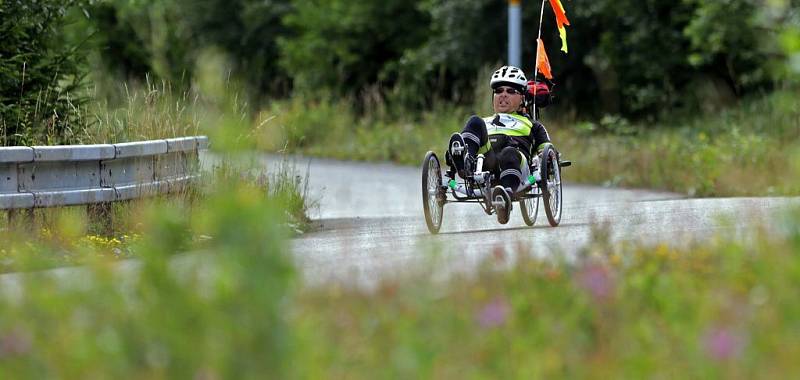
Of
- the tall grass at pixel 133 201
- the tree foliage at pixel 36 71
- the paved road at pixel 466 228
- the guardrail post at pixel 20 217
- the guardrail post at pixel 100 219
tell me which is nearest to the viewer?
the paved road at pixel 466 228

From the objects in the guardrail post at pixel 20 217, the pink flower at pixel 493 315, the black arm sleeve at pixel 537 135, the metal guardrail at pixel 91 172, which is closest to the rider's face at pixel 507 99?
the black arm sleeve at pixel 537 135

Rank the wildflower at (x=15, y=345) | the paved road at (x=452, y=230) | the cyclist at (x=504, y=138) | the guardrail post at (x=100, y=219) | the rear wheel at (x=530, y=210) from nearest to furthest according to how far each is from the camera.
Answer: the wildflower at (x=15, y=345) → the paved road at (x=452, y=230) → the guardrail post at (x=100, y=219) → the cyclist at (x=504, y=138) → the rear wheel at (x=530, y=210)

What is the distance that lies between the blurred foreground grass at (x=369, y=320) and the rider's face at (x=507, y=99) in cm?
551

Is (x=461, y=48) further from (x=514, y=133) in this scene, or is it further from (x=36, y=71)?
(x=514, y=133)

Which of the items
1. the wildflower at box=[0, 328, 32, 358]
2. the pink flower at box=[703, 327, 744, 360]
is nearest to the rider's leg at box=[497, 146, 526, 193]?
the pink flower at box=[703, 327, 744, 360]

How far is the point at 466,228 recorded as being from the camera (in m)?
12.6

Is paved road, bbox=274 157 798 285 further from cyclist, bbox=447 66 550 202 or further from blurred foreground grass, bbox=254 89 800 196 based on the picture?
blurred foreground grass, bbox=254 89 800 196

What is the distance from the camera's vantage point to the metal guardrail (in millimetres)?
10852

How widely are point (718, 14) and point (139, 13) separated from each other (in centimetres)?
1977

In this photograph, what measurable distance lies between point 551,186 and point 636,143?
1024 cm

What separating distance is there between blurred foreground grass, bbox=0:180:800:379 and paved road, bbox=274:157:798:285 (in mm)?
306

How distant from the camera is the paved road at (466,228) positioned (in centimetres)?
825

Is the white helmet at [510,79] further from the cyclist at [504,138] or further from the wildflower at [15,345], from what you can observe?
the wildflower at [15,345]

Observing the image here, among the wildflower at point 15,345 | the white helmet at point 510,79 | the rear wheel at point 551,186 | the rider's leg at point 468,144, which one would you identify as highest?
the white helmet at point 510,79
